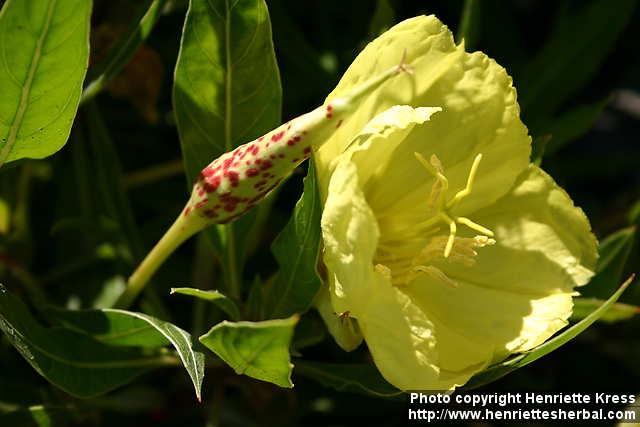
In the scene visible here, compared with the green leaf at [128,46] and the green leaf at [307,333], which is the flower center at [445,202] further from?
the green leaf at [128,46]

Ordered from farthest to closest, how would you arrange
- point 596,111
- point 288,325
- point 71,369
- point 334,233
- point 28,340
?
point 596,111
point 71,369
point 28,340
point 334,233
point 288,325

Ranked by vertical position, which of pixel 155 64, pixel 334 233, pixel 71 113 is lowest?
pixel 334 233

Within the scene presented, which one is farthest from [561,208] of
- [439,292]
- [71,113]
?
[71,113]

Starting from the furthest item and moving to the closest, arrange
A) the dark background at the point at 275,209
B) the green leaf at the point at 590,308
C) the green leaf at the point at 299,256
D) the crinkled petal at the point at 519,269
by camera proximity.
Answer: the dark background at the point at 275,209 → the green leaf at the point at 590,308 → the crinkled petal at the point at 519,269 → the green leaf at the point at 299,256

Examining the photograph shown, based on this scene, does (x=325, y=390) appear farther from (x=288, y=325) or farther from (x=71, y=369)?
(x=288, y=325)

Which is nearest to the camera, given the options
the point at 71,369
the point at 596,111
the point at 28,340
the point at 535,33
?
the point at 28,340

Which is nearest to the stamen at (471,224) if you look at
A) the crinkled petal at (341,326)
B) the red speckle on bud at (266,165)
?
the crinkled petal at (341,326)

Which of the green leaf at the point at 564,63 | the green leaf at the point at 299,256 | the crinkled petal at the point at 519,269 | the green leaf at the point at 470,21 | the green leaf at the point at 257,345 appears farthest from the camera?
the green leaf at the point at 564,63
